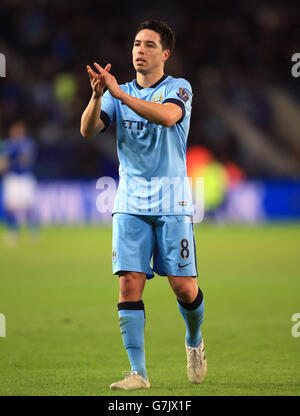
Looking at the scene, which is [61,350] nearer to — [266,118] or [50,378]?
[50,378]

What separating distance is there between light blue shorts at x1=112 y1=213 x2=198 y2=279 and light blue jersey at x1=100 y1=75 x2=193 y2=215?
0.19 ft

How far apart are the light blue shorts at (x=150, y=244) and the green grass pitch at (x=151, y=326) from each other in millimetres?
743

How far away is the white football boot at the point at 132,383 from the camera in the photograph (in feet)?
16.1

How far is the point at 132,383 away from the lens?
4941mm

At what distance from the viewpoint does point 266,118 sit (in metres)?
25.5

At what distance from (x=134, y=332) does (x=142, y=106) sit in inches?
55.3

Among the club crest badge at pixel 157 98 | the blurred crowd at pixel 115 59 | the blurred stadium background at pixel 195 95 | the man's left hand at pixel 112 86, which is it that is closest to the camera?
the man's left hand at pixel 112 86

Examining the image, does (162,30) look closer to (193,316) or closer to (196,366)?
(193,316)

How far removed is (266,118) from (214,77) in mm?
2062

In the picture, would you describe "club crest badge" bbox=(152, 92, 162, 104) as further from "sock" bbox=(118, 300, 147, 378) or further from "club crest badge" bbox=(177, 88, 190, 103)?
"sock" bbox=(118, 300, 147, 378)
